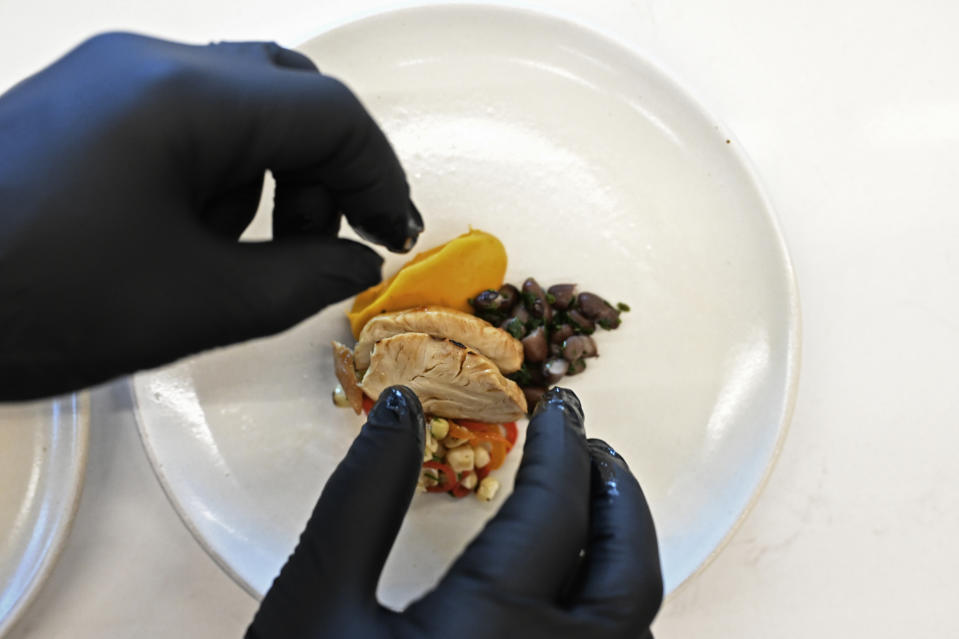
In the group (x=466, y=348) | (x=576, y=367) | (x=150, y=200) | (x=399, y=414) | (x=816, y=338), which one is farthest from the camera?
(x=816, y=338)

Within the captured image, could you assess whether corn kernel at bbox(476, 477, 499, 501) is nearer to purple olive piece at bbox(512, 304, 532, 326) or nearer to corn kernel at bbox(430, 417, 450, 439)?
corn kernel at bbox(430, 417, 450, 439)

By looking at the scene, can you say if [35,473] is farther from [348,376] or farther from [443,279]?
[443,279]

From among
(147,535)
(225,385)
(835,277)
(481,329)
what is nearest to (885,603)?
(835,277)

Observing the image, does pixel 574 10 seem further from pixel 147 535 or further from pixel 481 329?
pixel 147 535

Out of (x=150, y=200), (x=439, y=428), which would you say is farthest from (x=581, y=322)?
(x=150, y=200)

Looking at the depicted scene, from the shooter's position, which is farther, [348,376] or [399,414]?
[348,376]

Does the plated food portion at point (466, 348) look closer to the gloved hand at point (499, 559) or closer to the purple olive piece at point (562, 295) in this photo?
the purple olive piece at point (562, 295)

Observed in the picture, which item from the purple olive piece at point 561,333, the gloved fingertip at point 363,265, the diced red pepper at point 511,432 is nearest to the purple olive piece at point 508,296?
the purple olive piece at point 561,333
